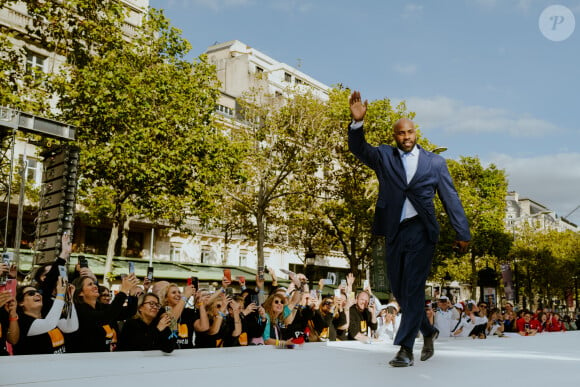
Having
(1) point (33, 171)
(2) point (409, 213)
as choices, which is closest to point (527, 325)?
(2) point (409, 213)

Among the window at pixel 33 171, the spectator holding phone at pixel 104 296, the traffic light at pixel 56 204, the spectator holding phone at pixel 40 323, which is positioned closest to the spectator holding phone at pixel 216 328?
the spectator holding phone at pixel 104 296

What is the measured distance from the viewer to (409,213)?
14.6 feet

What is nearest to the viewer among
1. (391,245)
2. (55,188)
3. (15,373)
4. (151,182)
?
(15,373)

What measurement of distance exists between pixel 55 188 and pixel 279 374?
1051 centimetres

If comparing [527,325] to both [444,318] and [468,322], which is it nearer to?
[468,322]

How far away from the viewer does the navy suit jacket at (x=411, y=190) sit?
4.43 m

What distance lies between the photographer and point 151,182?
20.9 metres

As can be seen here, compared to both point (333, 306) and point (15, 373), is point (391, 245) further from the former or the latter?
point (333, 306)

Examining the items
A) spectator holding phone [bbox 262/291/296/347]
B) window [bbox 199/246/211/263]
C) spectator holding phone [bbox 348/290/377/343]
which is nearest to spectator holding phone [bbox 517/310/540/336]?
spectator holding phone [bbox 348/290/377/343]

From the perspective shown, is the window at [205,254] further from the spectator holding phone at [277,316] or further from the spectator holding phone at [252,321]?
the spectator holding phone at [252,321]

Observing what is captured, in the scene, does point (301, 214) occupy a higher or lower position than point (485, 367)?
higher

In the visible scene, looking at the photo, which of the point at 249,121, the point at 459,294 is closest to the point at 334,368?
the point at 249,121

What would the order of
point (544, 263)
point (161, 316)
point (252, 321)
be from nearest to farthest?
point (161, 316), point (252, 321), point (544, 263)

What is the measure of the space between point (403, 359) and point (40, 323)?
3.20m
